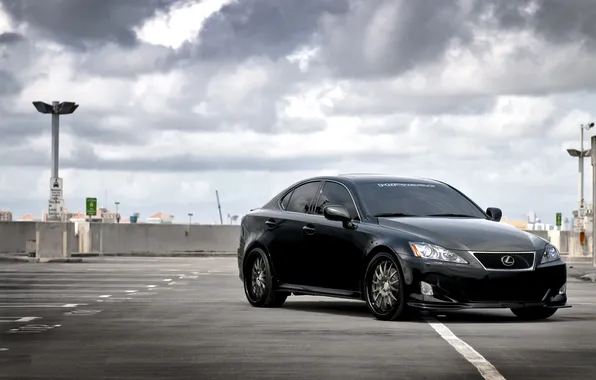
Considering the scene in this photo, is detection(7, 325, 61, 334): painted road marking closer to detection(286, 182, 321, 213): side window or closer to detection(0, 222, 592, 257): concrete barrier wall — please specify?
detection(286, 182, 321, 213): side window

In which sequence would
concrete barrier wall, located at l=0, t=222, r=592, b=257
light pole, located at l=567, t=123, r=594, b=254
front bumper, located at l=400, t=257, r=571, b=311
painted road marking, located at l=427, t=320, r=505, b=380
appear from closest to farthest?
painted road marking, located at l=427, t=320, r=505, b=380, front bumper, located at l=400, t=257, r=571, b=311, concrete barrier wall, located at l=0, t=222, r=592, b=257, light pole, located at l=567, t=123, r=594, b=254

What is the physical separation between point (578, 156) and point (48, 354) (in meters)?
73.1

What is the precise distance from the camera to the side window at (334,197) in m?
15.5

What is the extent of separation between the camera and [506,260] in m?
14.0

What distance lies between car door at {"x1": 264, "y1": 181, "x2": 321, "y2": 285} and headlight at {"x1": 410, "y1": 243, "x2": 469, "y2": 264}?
2150mm

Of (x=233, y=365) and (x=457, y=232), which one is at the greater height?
(x=457, y=232)

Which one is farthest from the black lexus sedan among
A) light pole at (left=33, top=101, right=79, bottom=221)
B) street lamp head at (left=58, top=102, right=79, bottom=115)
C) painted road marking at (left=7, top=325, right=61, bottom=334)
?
street lamp head at (left=58, top=102, right=79, bottom=115)

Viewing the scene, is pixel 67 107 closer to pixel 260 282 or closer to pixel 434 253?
pixel 260 282

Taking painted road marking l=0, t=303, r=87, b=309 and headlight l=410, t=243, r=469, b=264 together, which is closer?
headlight l=410, t=243, r=469, b=264

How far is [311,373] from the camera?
29.8 ft

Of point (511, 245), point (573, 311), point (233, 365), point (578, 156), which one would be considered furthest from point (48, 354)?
point (578, 156)

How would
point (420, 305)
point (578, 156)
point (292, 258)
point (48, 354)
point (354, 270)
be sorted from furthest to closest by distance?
point (578, 156) → point (292, 258) → point (354, 270) → point (420, 305) → point (48, 354)

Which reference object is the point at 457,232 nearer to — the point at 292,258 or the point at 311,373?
the point at 292,258

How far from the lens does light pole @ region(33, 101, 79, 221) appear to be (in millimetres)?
44594
